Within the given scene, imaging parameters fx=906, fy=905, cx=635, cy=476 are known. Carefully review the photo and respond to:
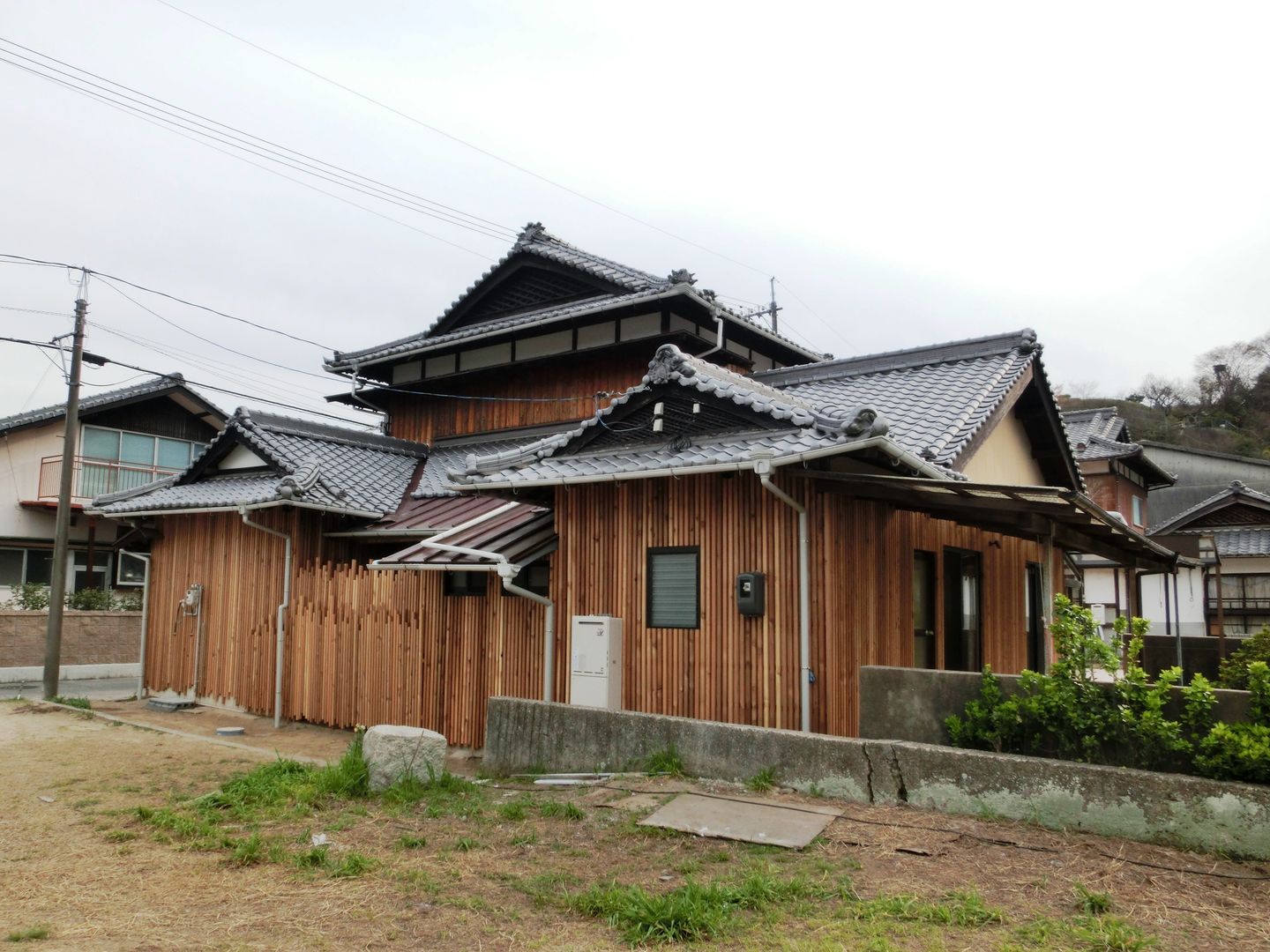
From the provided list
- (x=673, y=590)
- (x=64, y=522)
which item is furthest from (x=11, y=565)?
(x=673, y=590)

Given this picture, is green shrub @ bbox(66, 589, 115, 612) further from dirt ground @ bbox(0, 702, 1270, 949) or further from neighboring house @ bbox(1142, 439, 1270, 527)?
neighboring house @ bbox(1142, 439, 1270, 527)

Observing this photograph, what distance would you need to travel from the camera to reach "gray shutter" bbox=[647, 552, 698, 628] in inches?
343

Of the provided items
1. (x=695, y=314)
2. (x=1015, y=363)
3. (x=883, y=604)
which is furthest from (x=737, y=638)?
(x=695, y=314)

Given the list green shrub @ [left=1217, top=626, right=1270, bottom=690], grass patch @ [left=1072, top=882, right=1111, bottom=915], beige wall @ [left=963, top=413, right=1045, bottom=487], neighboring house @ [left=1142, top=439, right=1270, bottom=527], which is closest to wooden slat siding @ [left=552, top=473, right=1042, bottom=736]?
beige wall @ [left=963, top=413, right=1045, bottom=487]

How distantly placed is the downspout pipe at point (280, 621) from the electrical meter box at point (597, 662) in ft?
18.0

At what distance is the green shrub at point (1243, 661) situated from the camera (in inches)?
425

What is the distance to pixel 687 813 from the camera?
20.8 feet

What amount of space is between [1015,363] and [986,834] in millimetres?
8355

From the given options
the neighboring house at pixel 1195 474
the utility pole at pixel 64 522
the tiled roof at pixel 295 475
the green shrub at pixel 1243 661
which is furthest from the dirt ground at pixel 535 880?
the neighboring house at pixel 1195 474

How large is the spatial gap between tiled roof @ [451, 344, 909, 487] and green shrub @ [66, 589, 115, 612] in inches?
664

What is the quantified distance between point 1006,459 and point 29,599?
21.4 m

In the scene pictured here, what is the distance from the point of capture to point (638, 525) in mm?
9117

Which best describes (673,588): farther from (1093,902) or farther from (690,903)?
(1093,902)

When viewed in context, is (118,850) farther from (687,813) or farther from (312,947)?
(687,813)
